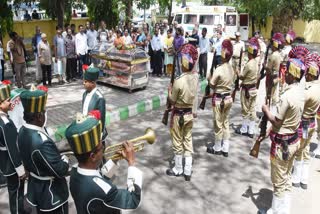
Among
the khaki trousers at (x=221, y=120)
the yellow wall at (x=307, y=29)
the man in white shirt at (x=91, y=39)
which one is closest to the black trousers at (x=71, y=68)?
the man in white shirt at (x=91, y=39)

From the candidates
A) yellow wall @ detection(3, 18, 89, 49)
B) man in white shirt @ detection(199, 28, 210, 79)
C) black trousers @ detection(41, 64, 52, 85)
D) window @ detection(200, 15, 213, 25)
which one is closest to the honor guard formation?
man in white shirt @ detection(199, 28, 210, 79)

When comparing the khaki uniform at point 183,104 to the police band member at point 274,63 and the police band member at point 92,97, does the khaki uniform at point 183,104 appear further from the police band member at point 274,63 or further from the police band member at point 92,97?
the police band member at point 274,63

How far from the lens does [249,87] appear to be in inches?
309

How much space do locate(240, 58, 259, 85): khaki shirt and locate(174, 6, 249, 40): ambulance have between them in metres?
14.2

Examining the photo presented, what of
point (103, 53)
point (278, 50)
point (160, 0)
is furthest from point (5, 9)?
point (278, 50)

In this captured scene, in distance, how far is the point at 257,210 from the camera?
5305 millimetres

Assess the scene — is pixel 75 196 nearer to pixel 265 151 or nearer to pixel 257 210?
pixel 257 210

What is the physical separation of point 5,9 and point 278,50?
12832 millimetres

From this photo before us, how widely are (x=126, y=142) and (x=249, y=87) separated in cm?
525

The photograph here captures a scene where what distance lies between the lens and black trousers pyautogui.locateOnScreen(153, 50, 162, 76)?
13641 mm

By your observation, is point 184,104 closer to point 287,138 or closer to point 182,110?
point 182,110

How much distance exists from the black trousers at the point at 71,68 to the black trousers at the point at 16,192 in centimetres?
856

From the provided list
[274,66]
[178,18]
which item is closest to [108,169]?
[274,66]

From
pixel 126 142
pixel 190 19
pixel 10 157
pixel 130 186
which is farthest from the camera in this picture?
pixel 190 19
